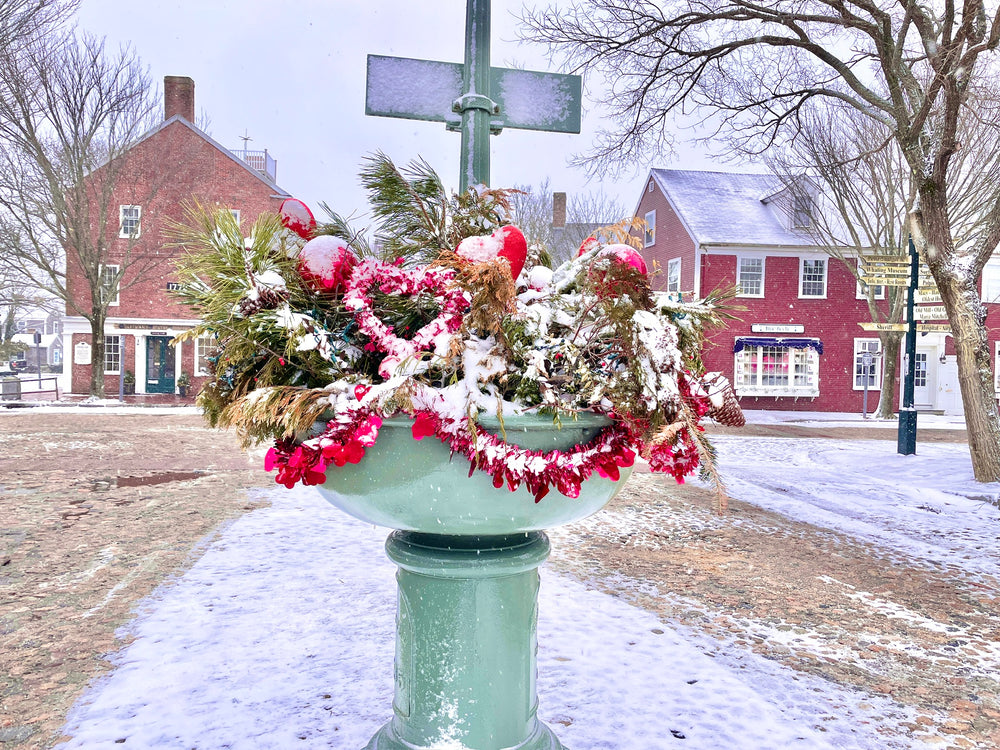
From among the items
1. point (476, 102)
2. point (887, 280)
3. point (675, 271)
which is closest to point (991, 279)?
point (675, 271)

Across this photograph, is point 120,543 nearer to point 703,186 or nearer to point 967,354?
point 967,354

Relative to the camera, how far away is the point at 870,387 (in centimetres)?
2211

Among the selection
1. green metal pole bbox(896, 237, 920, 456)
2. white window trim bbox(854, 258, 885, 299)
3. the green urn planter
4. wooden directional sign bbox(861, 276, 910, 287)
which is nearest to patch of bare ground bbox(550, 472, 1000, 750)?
the green urn planter

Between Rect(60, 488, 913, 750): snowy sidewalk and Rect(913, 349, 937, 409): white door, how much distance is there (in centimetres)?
2306

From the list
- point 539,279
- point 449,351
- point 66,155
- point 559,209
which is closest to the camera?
→ point 449,351

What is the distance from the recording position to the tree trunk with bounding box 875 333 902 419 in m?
19.8

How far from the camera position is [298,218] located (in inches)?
67.8

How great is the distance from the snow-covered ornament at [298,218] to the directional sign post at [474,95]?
1.84 ft

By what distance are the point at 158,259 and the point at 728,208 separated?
17690 millimetres

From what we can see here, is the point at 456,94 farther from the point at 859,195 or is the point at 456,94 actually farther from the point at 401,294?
the point at 859,195

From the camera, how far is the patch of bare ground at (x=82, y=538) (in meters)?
3.04

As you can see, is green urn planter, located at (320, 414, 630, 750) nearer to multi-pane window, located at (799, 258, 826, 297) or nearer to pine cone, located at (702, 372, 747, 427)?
pine cone, located at (702, 372, 747, 427)

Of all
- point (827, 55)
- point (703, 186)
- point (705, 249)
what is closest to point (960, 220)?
point (705, 249)

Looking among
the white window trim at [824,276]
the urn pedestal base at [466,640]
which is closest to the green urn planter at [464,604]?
the urn pedestal base at [466,640]
